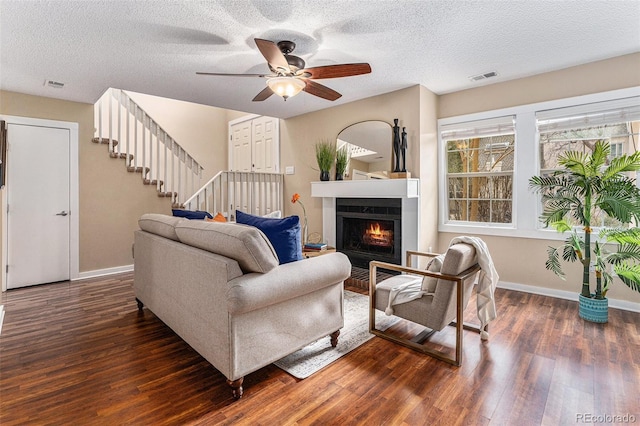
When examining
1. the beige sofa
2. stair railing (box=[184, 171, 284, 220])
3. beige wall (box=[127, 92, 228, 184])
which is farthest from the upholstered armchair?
beige wall (box=[127, 92, 228, 184])

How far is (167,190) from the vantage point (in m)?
5.47

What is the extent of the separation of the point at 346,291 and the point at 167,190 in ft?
11.6

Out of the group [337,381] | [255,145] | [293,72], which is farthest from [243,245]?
[255,145]

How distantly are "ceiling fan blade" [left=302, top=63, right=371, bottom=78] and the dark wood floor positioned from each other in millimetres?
2218

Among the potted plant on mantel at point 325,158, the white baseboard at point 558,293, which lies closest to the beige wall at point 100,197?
the potted plant on mantel at point 325,158

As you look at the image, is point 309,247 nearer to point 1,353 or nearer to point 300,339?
point 300,339

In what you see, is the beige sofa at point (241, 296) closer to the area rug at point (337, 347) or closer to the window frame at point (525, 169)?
the area rug at point (337, 347)

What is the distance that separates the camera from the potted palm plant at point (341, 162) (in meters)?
4.82

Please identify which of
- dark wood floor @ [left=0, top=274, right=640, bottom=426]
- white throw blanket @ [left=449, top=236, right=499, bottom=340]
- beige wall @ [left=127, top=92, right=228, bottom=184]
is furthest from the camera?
beige wall @ [left=127, top=92, right=228, bottom=184]

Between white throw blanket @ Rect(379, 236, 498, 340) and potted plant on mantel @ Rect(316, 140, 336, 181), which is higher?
potted plant on mantel @ Rect(316, 140, 336, 181)

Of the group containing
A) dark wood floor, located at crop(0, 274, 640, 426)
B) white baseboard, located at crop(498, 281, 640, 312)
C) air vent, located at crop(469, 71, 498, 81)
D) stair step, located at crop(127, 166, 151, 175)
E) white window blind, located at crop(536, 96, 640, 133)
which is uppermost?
air vent, located at crop(469, 71, 498, 81)

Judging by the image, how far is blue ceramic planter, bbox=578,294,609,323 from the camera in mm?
2984

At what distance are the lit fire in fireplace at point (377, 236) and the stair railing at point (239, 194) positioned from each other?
6.33 ft

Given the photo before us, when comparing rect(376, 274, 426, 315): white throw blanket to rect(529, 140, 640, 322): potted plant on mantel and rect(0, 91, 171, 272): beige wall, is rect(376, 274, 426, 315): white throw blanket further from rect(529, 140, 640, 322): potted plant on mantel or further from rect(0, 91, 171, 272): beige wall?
rect(0, 91, 171, 272): beige wall
